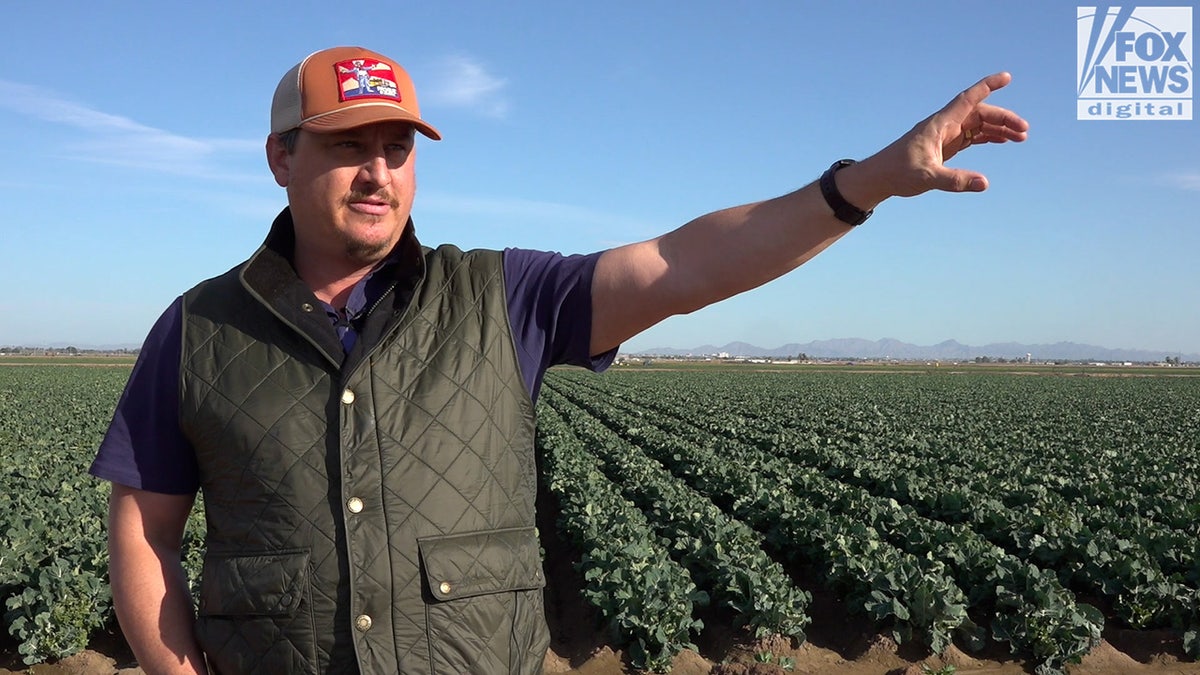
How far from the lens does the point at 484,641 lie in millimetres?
2178

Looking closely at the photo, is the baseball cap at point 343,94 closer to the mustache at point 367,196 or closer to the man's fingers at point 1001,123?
the mustache at point 367,196

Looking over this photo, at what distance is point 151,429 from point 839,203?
1698 millimetres

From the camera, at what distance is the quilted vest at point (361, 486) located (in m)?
2.12

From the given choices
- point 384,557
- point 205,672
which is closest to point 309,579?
point 384,557

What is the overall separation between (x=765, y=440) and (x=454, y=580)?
19.2 m

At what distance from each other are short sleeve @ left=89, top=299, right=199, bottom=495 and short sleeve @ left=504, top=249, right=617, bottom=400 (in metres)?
0.82

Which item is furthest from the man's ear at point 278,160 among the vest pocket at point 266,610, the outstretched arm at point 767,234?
the vest pocket at point 266,610

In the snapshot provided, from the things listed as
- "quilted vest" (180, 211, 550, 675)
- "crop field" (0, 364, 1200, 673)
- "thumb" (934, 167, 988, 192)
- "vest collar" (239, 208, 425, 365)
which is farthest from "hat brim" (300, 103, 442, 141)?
"crop field" (0, 364, 1200, 673)

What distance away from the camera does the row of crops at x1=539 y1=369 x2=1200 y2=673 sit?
7609 millimetres

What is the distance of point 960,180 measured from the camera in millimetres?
1825

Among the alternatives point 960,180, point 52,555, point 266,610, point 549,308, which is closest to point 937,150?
point 960,180

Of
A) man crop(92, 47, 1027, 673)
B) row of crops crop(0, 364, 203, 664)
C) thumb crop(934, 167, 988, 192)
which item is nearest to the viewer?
thumb crop(934, 167, 988, 192)

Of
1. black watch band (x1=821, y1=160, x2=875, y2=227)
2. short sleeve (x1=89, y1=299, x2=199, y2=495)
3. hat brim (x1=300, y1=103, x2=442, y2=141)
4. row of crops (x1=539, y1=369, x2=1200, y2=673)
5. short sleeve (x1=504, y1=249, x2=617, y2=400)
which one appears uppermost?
hat brim (x1=300, y1=103, x2=442, y2=141)

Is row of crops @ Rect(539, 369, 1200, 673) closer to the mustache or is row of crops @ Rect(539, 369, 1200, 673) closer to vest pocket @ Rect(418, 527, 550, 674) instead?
vest pocket @ Rect(418, 527, 550, 674)
